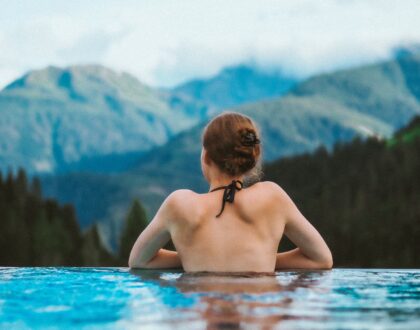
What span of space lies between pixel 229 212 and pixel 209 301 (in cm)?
185

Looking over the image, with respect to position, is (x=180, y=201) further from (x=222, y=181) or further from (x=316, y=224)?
(x=316, y=224)

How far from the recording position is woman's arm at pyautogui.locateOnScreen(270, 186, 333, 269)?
8.09 metres

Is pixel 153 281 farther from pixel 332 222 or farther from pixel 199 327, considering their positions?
pixel 332 222

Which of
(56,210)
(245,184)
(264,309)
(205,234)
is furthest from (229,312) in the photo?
(56,210)

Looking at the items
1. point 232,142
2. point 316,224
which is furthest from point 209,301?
point 316,224

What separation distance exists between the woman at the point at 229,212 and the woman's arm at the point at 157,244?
0.02 metres

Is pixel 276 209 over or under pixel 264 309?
over

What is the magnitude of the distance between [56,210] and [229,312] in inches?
4991

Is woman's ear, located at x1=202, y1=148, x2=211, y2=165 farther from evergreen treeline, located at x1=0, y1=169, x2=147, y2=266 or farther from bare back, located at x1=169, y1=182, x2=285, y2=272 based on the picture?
evergreen treeline, located at x1=0, y1=169, x2=147, y2=266

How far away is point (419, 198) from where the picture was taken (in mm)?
136500

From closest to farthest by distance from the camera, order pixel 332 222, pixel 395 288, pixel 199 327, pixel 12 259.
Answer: pixel 199 327, pixel 395 288, pixel 12 259, pixel 332 222

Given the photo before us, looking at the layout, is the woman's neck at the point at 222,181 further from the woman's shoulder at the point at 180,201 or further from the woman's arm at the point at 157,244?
the woman's arm at the point at 157,244

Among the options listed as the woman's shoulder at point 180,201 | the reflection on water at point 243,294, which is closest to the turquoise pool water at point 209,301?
the reflection on water at point 243,294

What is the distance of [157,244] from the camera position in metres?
8.50
